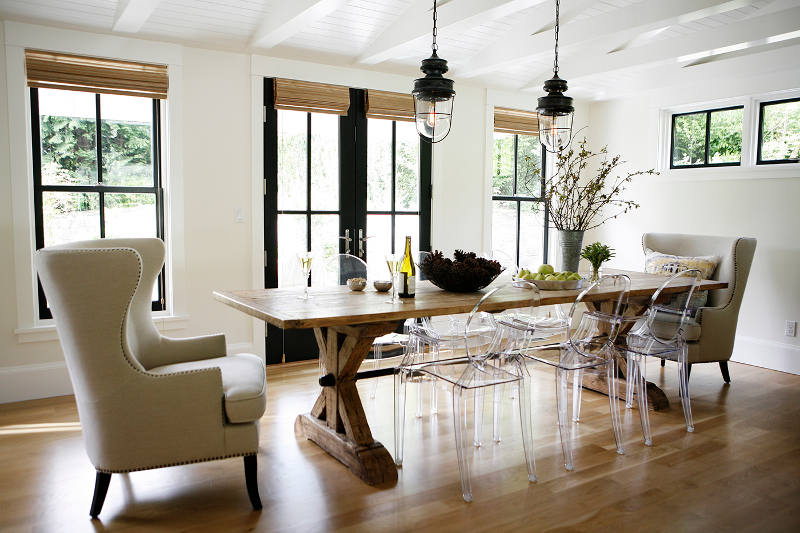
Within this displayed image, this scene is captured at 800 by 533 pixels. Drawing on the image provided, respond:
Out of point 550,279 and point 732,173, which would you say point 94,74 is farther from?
point 732,173

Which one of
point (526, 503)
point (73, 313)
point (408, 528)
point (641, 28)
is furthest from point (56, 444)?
point (641, 28)

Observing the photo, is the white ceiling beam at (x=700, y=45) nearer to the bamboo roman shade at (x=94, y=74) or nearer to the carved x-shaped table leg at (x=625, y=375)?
the carved x-shaped table leg at (x=625, y=375)

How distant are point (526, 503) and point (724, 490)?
0.90 m

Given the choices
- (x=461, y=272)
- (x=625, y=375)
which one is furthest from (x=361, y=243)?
(x=625, y=375)

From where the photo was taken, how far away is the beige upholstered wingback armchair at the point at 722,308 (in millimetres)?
4324

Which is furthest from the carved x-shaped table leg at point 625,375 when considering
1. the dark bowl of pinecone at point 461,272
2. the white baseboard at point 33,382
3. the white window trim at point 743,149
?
the white baseboard at point 33,382

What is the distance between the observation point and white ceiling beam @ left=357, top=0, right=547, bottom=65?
3762mm

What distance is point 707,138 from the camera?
550cm

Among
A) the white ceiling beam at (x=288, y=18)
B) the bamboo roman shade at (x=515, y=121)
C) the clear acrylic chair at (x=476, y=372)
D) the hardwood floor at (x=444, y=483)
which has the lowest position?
the hardwood floor at (x=444, y=483)

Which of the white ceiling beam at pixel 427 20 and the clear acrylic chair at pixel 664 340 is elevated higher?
the white ceiling beam at pixel 427 20

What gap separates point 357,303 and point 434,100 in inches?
39.8

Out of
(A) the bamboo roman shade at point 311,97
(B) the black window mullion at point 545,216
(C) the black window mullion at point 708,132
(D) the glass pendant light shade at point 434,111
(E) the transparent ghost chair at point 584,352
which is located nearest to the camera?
(D) the glass pendant light shade at point 434,111

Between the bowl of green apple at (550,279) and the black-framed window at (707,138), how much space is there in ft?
7.70

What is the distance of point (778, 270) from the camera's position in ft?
16.4
